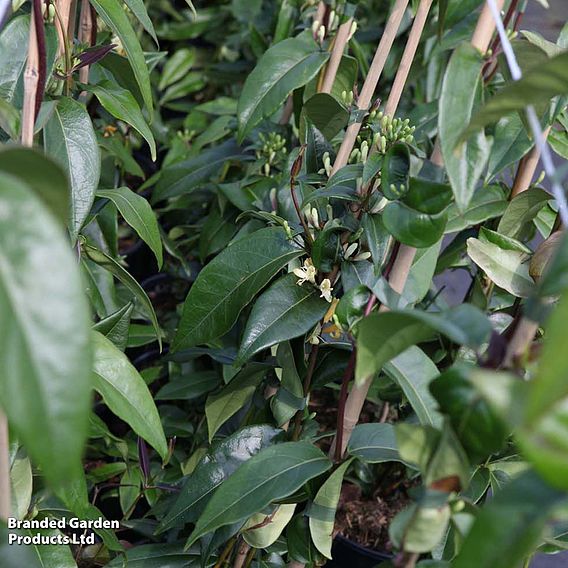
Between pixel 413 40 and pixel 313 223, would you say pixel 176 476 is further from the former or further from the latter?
pixel 413 40

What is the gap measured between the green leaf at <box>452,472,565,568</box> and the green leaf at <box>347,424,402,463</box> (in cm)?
27

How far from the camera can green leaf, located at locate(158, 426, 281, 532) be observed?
29.4 inches

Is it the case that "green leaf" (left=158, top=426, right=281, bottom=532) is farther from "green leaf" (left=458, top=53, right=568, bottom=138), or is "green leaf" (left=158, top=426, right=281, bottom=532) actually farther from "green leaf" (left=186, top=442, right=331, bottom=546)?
"green leaf" (left=458, top=53, right=568, bottom=138)

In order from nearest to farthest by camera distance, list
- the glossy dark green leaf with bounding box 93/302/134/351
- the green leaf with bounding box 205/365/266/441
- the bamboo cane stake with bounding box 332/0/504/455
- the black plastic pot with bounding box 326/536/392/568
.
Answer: the bamboo cane stake with bounding box 332/0/504/455
the glossy dark green leaf with bounding box 93/302/134/351
the green leaf with bounding box 205/365/266/441
the black plastic pot with bounding box 326/536/392/568

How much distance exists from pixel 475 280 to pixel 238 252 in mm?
319

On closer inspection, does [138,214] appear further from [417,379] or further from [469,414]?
[469,414]

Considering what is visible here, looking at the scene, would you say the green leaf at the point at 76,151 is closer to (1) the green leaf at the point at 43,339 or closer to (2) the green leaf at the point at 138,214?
(2) the green leaf at the point at 138,214

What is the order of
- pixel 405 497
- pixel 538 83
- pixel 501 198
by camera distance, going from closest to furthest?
1. pixel 538 83
2. pixel 501 198
3. pixel 405 497

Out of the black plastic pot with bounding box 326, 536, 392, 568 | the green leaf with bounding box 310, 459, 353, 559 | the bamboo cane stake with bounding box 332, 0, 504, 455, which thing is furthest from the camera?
the black plastic pot with bounding box 326, 536, 392, 568

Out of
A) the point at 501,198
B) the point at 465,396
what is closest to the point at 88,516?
the point at 465,396

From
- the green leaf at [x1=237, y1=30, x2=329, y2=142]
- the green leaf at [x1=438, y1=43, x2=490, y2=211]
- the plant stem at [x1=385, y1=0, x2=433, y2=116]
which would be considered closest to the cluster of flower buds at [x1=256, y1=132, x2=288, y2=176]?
the green leaf at [x1=237, y1=30, x2=329, y2=142]

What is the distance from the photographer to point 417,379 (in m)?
0.62

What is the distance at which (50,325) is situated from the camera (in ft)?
1.12

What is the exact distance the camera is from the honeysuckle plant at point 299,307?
36cm
